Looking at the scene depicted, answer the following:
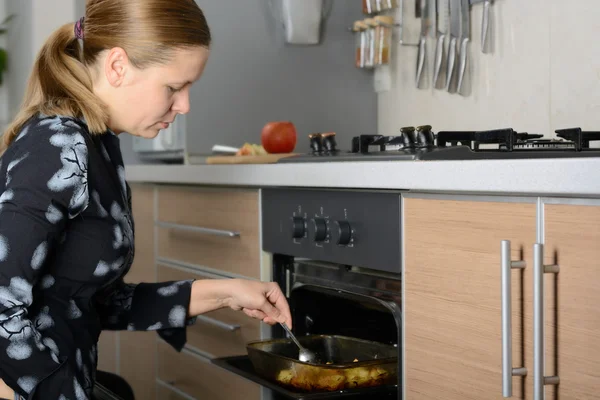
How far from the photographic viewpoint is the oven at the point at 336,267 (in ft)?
4.78

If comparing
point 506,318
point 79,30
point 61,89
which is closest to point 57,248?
point 61,89

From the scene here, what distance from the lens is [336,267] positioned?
65.4 inches

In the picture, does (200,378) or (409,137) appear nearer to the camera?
(409,137)

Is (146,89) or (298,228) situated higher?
(146,89)

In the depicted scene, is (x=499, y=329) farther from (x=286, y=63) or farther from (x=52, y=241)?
(x=286, y=63)

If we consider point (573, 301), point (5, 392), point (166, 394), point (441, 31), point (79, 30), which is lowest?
point (166, 394)

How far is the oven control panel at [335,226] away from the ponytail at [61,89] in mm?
477

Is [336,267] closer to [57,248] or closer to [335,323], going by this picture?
[335,323]

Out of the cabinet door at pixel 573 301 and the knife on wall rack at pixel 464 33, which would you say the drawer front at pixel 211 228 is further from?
the cabinet door at pixel 573 301

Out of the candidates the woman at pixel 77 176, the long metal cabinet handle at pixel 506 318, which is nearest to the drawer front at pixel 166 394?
the woman at pixel 77 176

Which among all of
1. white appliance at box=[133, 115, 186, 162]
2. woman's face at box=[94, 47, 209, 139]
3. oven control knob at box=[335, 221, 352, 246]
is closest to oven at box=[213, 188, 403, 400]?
oven control knob at box=[335, 221, 352, 246]

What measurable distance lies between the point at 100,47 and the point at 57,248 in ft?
1.01

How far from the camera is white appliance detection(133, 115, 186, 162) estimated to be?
2467 millimetres

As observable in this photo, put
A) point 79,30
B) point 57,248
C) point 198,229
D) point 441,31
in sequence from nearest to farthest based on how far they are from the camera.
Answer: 1. point 57,248
2. point 79,30
3. point 198,229
4. point 441,31
